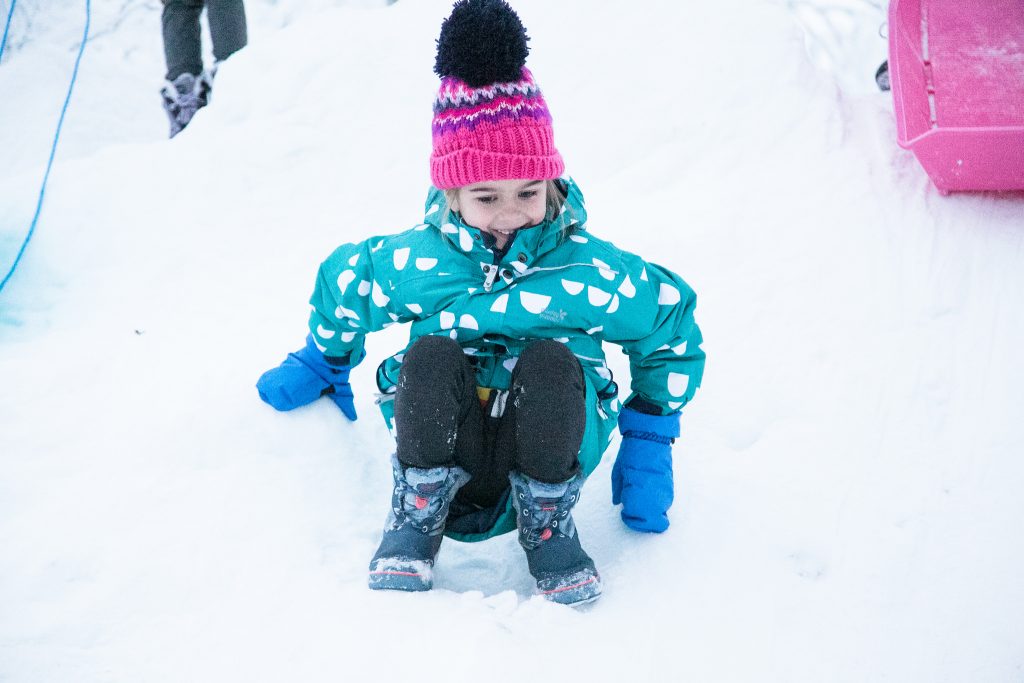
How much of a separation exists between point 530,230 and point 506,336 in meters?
0.15

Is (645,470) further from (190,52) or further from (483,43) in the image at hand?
(190,52)

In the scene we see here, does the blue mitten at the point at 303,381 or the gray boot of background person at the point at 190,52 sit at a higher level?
the gray boot of background person at the point at 190,52

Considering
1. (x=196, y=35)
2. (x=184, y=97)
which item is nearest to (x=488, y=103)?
(x=184, y=97)

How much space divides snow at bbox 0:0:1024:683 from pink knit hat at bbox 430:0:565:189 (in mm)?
523

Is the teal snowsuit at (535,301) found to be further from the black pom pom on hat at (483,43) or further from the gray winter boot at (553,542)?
the black pom pom on hat at (483,43)

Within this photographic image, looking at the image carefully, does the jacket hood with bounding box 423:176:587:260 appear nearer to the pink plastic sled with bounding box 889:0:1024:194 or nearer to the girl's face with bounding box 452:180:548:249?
the girl's face with bounding box 452:180:548:249

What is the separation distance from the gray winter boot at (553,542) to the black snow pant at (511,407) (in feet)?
0.06

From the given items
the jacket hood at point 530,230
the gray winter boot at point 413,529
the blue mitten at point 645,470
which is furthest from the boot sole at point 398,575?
the jacket hood at point 530,230

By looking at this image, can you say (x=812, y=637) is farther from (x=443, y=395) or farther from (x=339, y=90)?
(x=339, y=90)

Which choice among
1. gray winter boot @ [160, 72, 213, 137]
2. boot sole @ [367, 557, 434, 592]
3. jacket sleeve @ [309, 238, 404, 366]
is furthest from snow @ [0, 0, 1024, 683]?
gray winter boot @ [160, 72, 213, 137]

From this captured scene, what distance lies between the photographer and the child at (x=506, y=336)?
0.90m

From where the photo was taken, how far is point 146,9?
3221 mm

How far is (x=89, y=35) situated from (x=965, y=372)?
3.39 metres

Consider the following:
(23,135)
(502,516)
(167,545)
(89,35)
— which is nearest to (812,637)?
(502,516)
